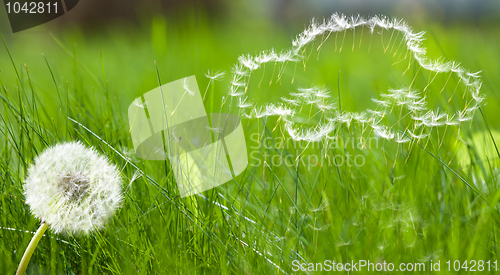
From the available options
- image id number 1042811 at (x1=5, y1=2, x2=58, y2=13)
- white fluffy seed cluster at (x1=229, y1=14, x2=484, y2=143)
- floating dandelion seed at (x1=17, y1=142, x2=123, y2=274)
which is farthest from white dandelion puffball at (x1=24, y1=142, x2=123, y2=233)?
image id number 1042811 at (x1=5, y1=2, x2=58, y2=13)

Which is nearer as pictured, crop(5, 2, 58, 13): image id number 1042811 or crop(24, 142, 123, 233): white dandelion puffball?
crop(24, 142, 123, 233): white dandelion puffball

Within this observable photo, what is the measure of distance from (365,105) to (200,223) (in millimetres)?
1121

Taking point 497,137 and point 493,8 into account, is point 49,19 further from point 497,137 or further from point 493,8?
point 493,8

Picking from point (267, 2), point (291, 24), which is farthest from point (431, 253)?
point (267, 2)

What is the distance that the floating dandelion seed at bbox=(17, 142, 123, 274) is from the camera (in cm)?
58

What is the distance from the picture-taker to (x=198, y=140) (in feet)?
3.04
